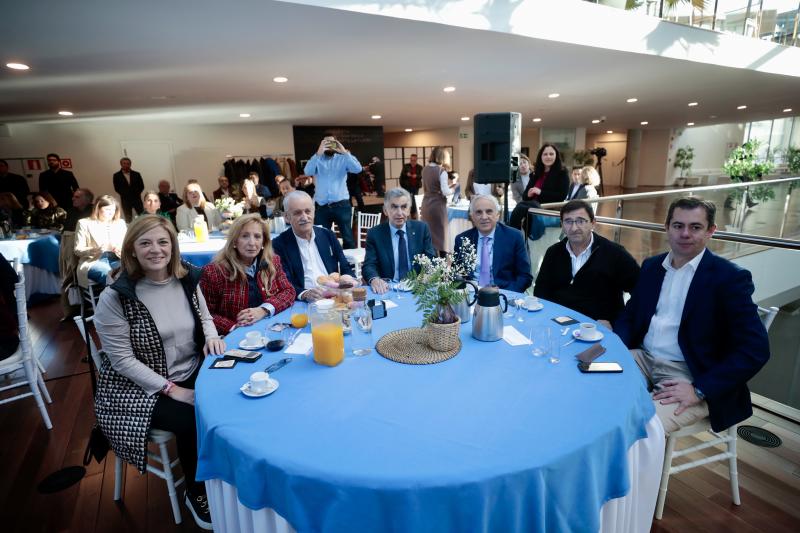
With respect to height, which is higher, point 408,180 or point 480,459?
point 408,180

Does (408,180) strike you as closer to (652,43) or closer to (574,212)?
(652,43)

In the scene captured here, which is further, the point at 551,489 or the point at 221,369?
the point at 221,369

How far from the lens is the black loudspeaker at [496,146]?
3334 millimetres

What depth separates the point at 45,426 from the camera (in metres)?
2.54

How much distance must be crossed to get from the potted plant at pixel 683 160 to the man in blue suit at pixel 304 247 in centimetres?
2029

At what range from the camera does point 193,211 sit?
480 cm

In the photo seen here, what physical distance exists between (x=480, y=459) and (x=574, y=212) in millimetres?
1782

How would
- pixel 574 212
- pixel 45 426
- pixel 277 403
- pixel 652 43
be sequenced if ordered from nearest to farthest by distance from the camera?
1. pixel 277 403
2. pixel 574 212
3. pixel 45 426
4. pixel 652 43

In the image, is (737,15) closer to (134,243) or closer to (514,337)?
(514,337)

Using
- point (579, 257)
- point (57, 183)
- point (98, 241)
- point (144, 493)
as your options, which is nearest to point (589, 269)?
point (579, 257)

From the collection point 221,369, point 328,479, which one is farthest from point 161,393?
point 328,479

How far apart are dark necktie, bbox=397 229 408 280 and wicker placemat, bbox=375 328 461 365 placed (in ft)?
4.13

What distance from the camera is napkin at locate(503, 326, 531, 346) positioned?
1660 mm

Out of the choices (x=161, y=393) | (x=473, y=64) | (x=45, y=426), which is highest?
(x=473, y=64)
